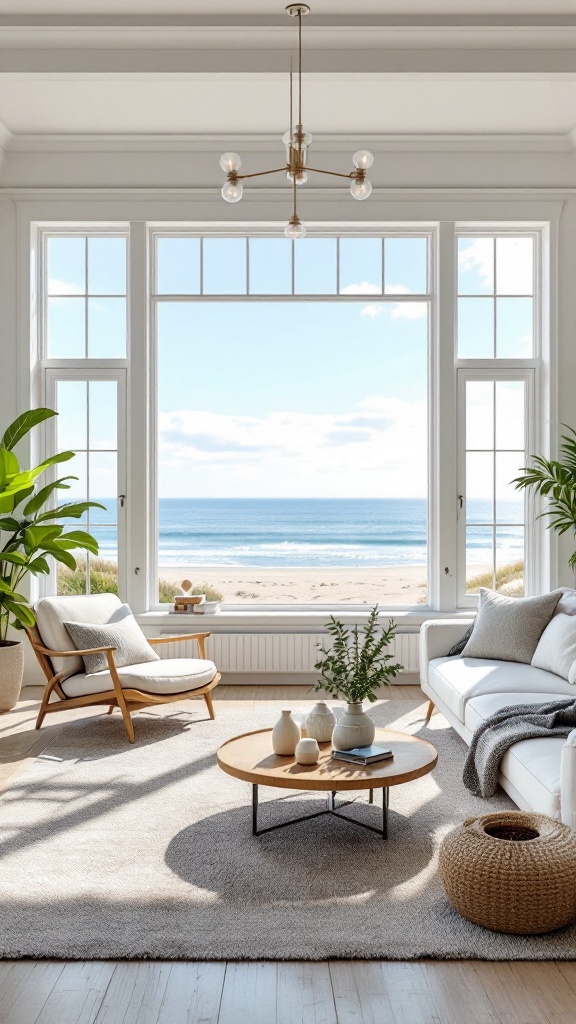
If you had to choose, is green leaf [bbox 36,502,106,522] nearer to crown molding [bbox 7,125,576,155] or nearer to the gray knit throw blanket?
crown molding [bbox 7,125,576,155]

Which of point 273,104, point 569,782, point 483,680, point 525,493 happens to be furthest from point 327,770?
point 273,104

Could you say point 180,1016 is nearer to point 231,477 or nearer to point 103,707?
point 103,707

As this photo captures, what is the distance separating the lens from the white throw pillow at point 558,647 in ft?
14.7

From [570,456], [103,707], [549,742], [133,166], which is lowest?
[103,707]

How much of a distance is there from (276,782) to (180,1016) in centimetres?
106

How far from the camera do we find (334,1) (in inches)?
186

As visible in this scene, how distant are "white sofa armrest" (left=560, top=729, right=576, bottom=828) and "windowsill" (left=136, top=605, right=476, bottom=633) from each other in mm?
3392

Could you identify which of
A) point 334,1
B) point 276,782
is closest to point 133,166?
point 334,1

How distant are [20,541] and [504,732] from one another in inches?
136

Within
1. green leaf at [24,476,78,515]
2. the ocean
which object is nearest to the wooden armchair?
green leaf at [24,476,78,515]

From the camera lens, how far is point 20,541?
5699 mm

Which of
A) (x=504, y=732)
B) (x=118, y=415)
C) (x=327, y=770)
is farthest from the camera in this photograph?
(x=118, y=415)

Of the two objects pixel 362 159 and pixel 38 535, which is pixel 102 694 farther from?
pixel 362 159

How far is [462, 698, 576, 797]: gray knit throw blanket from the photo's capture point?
3.57 meters
